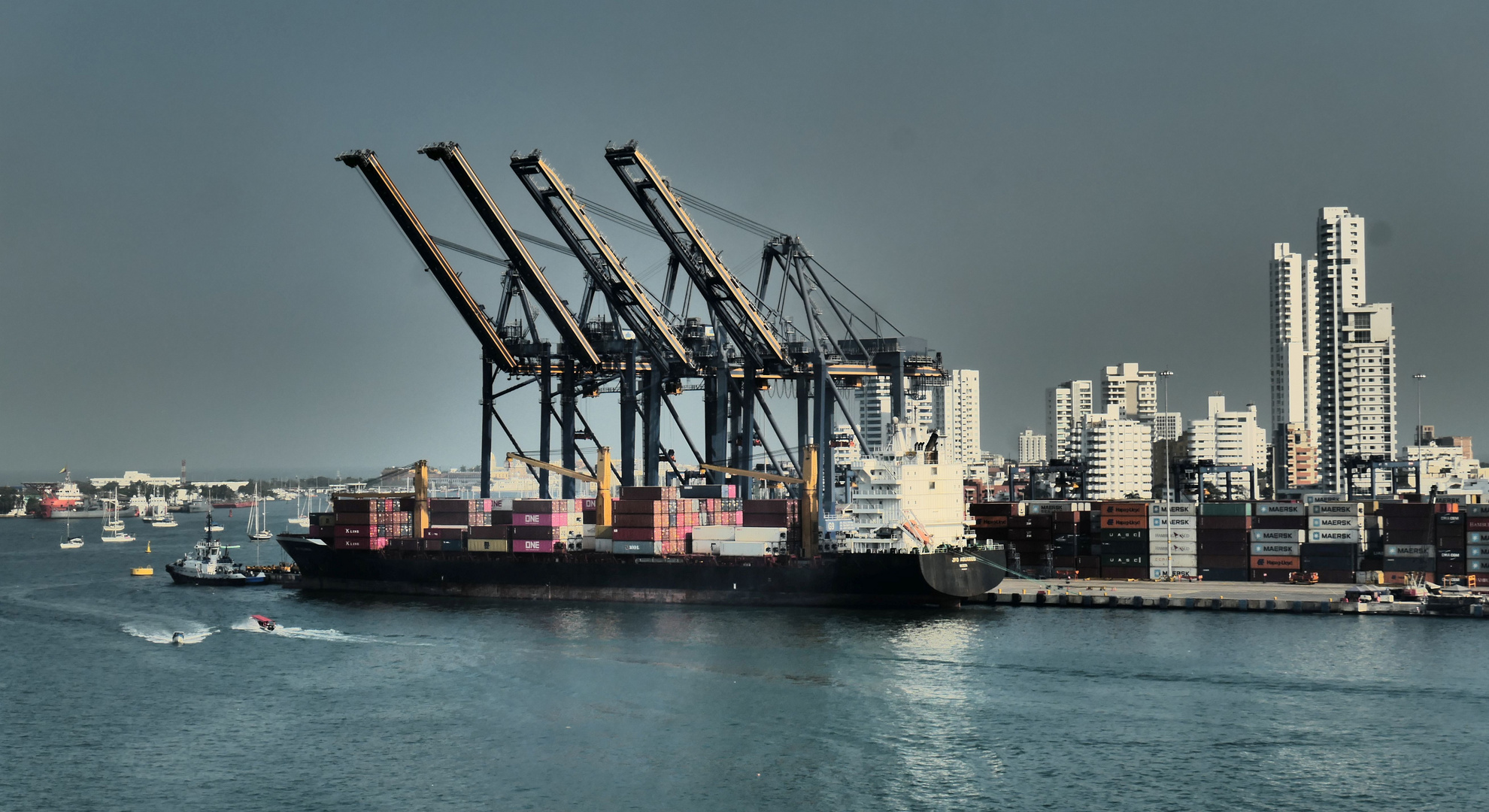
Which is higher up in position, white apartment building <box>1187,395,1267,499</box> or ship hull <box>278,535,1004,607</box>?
white apartment building <box>1187,395,1267,499</box>

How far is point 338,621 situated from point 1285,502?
38.7 m

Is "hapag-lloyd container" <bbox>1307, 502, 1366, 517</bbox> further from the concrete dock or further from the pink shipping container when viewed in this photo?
the pink shipping container

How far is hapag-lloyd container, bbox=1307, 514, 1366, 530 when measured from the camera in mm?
56188

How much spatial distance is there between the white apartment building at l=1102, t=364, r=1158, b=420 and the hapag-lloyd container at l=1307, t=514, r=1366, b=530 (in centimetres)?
13162

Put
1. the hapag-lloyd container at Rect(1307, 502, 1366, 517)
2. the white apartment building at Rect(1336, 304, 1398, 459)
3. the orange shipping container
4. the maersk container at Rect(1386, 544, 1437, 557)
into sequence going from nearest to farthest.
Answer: the maersk container at Rect(1386, 544, 1437, 557) < the hapag-lloyd container at Rect(1307, 502, 1366, 517) < the orange shipping container < the white apartment building at Rect(1336, 304, 1398, 459)

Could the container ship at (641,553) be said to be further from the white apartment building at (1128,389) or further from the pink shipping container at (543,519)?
the white apartment building at (1128,389)

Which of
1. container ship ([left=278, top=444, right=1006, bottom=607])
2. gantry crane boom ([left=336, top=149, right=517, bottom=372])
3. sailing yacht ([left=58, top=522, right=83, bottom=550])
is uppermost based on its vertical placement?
gantry crane boom ([left=336, top=149, right=517, bottom=372])

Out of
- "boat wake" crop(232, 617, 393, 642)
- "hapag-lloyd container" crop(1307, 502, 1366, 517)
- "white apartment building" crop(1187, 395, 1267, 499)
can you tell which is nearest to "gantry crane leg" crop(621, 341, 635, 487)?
"boat wake" crop(232, 617, 393, 642)

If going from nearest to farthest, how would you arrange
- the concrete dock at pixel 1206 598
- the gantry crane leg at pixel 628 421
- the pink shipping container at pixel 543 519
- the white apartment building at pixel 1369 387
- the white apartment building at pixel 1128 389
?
1. the concrete dock at pixel 1206 598
2. the pink shipping container at pixel 543 519
3. the gantry crane leg at pixel 628 421
4. the white apartment building at pixel 1369 387
5. the white apartment building at pixel 1128 389

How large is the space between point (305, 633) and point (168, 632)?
5.10m

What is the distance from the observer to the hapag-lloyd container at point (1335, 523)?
184 ft

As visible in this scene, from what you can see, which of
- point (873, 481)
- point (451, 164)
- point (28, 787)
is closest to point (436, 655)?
point (28, 787)

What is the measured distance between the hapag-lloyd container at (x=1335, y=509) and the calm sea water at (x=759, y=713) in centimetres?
945

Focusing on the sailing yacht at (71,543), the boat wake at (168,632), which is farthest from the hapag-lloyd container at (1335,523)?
the sailing yacht at (71,543)
